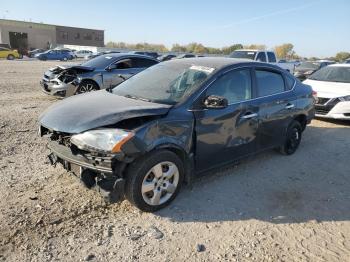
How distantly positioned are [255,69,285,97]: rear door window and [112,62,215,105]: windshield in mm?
984

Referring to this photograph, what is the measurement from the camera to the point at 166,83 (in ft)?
15.2

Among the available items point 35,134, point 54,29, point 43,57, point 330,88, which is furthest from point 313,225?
point 54,29

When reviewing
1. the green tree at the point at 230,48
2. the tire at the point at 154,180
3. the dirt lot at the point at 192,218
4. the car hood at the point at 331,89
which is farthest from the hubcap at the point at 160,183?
the green tree at the point at 230,48

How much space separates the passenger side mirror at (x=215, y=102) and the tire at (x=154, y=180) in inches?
29.8

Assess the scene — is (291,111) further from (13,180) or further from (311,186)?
(13,180)

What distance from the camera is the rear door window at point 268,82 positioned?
5.16m

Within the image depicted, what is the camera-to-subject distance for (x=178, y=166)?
158 inches

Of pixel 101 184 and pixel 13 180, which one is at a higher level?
pixel 101 184

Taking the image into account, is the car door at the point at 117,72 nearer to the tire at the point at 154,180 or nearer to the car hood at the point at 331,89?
the car hood at the point at 331,89

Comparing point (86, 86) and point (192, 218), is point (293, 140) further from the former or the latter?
point (86, 86)

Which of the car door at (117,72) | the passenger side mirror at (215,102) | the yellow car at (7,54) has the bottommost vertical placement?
the yellow car at (7,54)

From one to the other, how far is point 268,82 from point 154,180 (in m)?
2.65

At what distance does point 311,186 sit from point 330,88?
5.07m

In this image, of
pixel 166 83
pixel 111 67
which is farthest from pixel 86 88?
pixel 166 83
